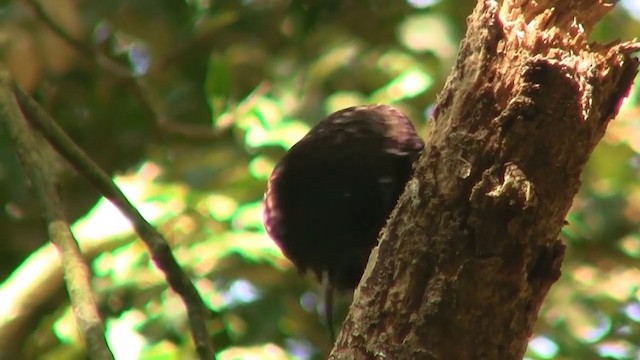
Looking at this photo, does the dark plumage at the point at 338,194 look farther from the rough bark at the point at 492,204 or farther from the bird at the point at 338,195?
the rough bark at the point at 492,204

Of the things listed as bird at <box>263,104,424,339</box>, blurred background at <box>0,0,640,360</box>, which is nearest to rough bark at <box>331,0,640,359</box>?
bird at <box>263,104,424,339</box>

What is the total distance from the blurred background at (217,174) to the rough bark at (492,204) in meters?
1.28

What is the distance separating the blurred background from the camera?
9.16ft

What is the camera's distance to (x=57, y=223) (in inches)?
64.9

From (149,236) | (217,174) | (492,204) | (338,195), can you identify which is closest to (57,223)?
(149,236)

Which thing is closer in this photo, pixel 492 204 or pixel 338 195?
pixel 492 204

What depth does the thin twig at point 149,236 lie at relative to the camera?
65.3 inches

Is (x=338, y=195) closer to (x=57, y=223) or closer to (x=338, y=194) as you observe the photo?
(x=338, y=194)

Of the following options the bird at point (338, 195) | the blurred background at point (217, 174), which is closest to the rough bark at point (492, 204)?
the bird at point (338, 195)

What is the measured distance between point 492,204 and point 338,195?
1.45ft

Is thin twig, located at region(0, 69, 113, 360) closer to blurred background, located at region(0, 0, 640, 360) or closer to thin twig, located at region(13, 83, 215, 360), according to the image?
thin twig, located at region(13, 83, 215, 360)

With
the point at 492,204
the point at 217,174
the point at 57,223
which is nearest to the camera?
the point at 492,204

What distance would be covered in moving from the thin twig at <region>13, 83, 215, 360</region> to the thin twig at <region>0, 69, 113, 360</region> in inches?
2.4

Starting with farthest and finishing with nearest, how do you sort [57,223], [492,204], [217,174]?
[217,174], [57,223], [492,204]
